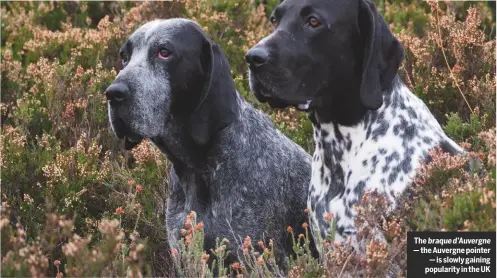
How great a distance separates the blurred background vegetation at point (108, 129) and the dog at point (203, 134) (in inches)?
18.7

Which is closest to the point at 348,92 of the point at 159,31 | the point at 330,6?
the point at 330,6

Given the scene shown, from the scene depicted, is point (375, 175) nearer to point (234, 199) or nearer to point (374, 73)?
point (374, 73)

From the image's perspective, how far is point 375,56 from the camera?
4.61m

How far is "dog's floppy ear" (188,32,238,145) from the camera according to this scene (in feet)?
16.6

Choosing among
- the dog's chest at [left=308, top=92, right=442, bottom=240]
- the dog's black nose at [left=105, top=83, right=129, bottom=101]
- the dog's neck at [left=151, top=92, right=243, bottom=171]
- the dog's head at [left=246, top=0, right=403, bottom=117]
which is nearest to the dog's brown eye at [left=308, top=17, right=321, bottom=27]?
the dog's head at [left=246, top=0, right=403, bottom=117]

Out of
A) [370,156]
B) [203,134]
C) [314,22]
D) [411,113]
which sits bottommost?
[370,156]

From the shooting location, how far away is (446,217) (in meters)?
3.91

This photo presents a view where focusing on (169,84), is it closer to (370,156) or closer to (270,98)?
(270,98)

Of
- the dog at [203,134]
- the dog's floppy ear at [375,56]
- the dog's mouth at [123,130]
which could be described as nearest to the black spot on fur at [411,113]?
the dog's floppy ear at [375,56]

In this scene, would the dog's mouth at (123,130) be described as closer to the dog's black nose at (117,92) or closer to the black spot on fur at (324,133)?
the dog's black nose at (117,92)

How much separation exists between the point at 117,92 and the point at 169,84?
333mm

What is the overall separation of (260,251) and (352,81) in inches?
44.6

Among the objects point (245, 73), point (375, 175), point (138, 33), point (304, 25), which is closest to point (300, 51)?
point (304, 25)

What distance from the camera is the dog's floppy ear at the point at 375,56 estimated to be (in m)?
4.54
